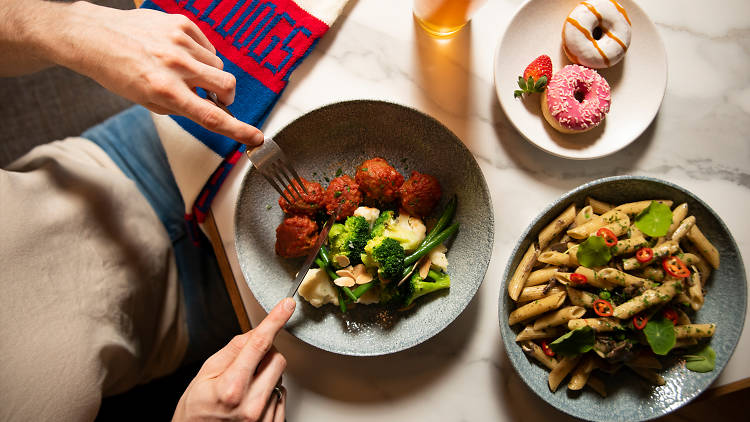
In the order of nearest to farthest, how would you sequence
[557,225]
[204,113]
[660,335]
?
[204,113] < [660,335] < [557,225]

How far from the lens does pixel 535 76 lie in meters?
1.42

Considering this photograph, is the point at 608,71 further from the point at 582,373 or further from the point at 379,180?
the point at 582,373

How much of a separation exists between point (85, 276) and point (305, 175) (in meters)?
0.77

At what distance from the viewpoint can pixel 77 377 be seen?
4.44ft

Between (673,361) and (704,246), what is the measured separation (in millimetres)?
365

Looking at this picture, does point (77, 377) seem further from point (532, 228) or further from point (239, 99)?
point (532, 228)

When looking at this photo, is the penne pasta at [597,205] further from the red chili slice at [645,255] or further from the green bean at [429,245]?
the green bean at [429,245]

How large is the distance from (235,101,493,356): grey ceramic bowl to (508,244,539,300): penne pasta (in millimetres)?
97

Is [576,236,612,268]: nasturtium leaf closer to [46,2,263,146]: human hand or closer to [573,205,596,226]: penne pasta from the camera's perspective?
[573,205,596,226]: penne pasta

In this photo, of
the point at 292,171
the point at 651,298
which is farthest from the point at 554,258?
the point at 292,171

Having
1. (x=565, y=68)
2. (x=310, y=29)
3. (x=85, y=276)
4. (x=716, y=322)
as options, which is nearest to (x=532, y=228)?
(x=565, y=68)

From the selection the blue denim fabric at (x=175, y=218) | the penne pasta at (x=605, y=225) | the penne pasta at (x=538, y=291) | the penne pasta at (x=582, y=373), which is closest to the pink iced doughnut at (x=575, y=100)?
the penne pasta at (x=605, y=225)

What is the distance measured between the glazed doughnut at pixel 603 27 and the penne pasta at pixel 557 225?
1.57 ft

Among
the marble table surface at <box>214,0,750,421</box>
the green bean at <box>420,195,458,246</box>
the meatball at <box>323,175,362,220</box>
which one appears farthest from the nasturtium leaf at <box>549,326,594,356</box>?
the meatball at <box>323,175,362,220</box>
